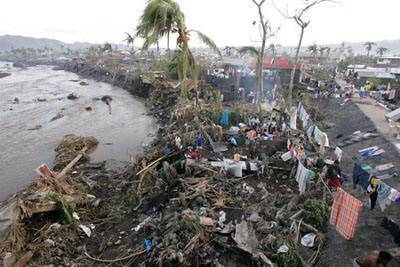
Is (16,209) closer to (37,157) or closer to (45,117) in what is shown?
(37,157)

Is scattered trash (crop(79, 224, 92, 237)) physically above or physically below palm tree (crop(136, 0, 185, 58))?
below

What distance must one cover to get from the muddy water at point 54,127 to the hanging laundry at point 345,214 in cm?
1016

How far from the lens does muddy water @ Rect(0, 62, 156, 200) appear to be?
14086 mm

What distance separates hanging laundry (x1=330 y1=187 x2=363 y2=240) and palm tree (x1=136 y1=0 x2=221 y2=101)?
770 centimetres

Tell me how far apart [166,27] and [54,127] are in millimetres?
12911

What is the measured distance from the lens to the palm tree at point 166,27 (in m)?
10.5

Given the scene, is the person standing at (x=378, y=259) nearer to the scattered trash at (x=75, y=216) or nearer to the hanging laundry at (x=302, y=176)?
the hanging laundry at (x=302, y=176)

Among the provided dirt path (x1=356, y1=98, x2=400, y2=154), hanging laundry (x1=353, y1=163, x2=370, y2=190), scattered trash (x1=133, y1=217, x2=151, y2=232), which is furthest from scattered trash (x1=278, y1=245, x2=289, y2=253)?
dirt path (x1=356, y1=98, x2=400, y2=154)

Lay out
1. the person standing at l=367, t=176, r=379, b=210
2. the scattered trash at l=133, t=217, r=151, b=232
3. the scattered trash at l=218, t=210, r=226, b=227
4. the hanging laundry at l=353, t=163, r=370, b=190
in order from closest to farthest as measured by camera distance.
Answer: the person standing at l=367, t=176, r=379, b=210 < the scattered trash at l=218, t=210, r=226, b=227 < the scattered trash at l=133, t=217, r=151, b=232 < the hanging laundry at l=353, t=163, r=370, b=190

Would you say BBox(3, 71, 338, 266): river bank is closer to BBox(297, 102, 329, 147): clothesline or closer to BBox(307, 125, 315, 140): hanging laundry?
BBox(297, 102, 329, 147): clothesline

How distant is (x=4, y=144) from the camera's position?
16.8 metres

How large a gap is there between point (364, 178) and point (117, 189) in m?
8.06

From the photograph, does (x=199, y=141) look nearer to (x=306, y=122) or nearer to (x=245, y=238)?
(x=245, y=238)

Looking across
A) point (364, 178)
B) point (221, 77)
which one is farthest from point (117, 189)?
point (221, 77)
